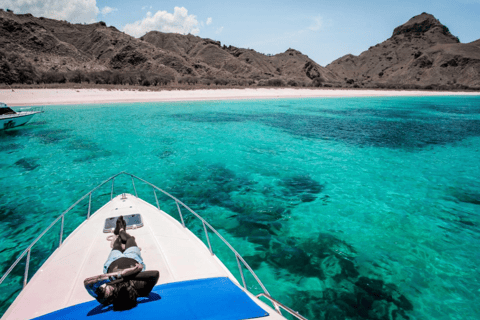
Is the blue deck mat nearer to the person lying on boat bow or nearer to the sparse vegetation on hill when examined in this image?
the person lying on boat bow

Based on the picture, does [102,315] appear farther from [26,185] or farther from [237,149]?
[237,149]

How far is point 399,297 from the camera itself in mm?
4812

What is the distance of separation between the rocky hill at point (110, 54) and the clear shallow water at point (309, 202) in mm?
52968

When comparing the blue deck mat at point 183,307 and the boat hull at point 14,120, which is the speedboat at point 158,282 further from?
the boat hull at point 14,120

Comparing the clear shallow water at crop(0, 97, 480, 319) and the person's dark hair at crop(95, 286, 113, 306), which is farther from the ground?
the person's dark hair at crop(95, 286, 113, 306)

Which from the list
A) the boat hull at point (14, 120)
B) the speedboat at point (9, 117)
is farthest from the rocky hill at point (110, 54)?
the speedboat at point (9, 117)

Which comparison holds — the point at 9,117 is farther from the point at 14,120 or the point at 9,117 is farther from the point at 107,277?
the point at 107,277

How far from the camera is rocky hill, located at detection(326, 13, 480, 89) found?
120625 millimetres

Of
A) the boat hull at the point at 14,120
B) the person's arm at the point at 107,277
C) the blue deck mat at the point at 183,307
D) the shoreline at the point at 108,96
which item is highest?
the shoreline at the point at 108,96

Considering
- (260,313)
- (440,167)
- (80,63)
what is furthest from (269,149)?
(80,63)

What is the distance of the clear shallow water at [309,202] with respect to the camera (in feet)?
16.5

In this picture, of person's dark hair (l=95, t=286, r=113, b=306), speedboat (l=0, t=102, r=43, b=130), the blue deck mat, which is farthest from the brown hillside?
person's dark hair (l=95, t=286, r=113, b=306)

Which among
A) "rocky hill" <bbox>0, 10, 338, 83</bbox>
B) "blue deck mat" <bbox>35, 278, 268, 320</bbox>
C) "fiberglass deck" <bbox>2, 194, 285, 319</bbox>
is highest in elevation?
"rocky hill" <bbox>0, 10, 338, 83</bbox>

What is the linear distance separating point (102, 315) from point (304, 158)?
1259 centimetres
